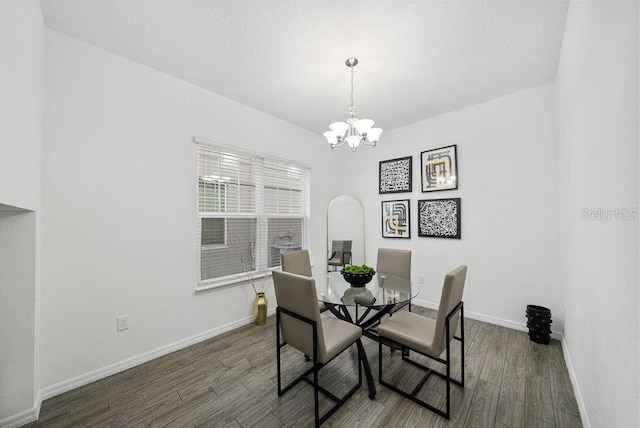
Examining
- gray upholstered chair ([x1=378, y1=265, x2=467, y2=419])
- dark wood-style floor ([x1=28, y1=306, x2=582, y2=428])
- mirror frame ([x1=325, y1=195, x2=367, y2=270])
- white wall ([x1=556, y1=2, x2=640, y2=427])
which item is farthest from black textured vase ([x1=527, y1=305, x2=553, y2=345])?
mirror frame ([x1=325, y1=195, x2=367, y2=270])

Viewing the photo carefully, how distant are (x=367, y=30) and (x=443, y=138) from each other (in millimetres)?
2113

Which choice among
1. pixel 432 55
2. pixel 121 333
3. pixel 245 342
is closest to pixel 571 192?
pixel 432 55

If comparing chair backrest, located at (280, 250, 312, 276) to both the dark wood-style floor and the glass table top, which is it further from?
the dark wood-style floor

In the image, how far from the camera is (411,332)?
1.87 meters

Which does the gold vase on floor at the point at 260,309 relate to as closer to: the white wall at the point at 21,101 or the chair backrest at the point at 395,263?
the chair backrest at the point at 395,263

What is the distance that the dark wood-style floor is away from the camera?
1.63 metres

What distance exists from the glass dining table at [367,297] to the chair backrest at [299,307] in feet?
1.18

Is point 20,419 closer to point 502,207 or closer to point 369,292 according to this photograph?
point 369,292

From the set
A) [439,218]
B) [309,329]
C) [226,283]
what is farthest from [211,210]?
[439,218]

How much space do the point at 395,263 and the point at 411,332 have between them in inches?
44.6

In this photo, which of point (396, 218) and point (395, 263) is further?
point (396, 218)

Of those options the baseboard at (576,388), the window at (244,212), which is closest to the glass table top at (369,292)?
the window at (244,212)

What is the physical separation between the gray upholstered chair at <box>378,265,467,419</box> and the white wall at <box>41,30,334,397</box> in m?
1.98

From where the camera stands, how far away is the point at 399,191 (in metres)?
3.88
